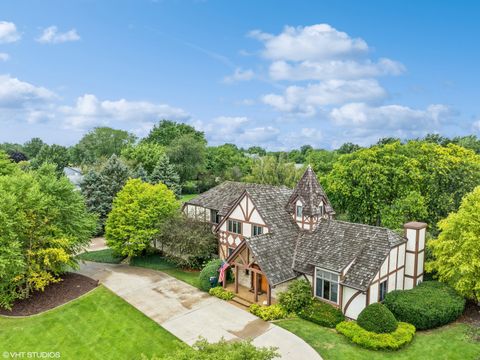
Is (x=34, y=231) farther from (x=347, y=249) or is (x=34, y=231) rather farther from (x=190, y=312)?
(x=347, y=249)

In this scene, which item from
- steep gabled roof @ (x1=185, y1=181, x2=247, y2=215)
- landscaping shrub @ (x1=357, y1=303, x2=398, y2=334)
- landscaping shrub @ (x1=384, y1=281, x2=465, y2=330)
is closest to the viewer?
landscaping shrub @ (x1=357, y1=303, x2=398, y2=334)

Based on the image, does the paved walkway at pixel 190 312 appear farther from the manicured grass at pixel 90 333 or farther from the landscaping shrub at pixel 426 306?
the landscaping shrub at pixel 426 306

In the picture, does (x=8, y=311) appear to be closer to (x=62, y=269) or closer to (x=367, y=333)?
(x=62, y=269)

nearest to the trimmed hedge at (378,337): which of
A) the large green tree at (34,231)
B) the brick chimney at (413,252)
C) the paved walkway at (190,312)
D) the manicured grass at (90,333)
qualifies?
the paved walkway at (190,312)

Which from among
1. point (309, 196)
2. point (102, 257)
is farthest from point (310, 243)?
point (102, 257)

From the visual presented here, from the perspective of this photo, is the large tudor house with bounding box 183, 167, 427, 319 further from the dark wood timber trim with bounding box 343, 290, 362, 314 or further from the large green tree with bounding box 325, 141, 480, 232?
the large green tree with bounding box 325, 141, 480, 232

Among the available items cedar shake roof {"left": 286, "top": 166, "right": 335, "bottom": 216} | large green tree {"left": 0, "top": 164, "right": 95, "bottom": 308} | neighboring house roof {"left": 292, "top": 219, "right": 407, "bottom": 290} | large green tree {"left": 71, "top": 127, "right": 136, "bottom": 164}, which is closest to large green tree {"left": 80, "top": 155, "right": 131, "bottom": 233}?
large green tree {"left": 0, "top": 164, "right": 95, "bottom": 308}
